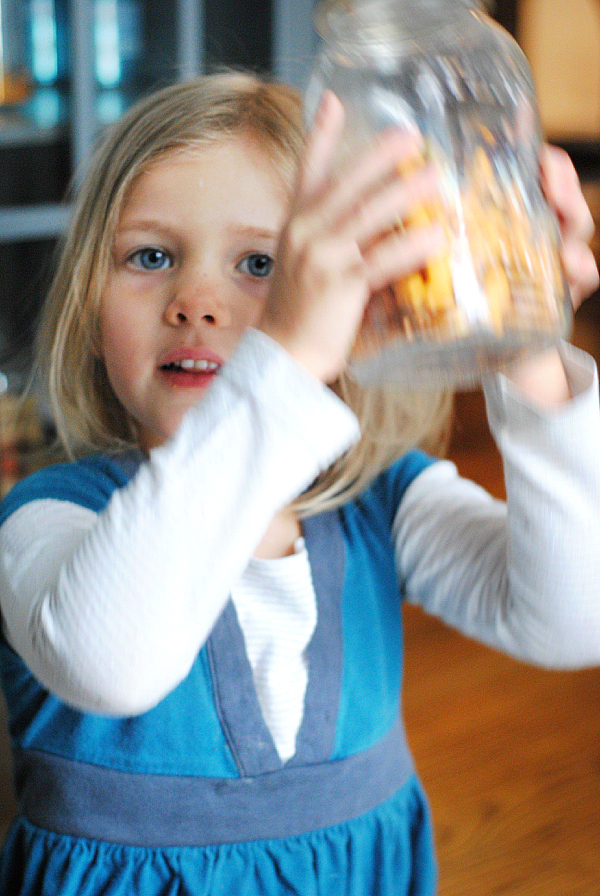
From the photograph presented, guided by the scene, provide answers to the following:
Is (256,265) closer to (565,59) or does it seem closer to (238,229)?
(238,229)

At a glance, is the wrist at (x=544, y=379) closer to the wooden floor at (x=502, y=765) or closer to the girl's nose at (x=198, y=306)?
the girl's nose at (x=198, y=306)

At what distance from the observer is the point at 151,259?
65cm

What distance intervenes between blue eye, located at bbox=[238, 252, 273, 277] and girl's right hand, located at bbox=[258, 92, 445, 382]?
193 mm

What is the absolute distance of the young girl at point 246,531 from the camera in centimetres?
44

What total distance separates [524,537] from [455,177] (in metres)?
0.25

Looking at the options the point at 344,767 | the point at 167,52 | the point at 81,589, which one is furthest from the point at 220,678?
the point at 167,52

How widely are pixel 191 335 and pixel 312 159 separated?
8.3 inches

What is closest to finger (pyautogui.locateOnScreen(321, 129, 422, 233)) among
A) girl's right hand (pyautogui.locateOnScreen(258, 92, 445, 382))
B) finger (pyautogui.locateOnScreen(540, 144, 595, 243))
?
girl's right hand (pyautogui.locateOnScreen(258, 92, 445, 382))

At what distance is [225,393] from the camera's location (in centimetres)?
44

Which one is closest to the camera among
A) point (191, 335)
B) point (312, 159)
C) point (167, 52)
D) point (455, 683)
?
point (312, 159)

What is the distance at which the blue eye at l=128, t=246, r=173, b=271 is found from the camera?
0.64 meters

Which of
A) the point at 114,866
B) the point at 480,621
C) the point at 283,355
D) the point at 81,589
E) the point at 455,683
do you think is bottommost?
the point at 455,683

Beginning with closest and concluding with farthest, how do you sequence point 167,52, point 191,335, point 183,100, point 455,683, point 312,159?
point 312,159 → point 191,335 → point 183,100 → point 455,683 → point 167,52

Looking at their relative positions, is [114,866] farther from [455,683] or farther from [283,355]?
[455,683]
